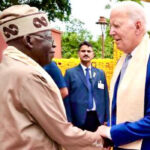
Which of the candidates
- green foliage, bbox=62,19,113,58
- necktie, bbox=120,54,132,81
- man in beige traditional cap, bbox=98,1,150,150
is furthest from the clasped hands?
green foliage, bbox=62,19,113,58

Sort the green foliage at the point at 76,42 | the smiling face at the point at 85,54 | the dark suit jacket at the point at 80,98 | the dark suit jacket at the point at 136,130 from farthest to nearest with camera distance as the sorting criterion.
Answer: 1. the green foliage at the point at 76,42
2. the smiling face at the point at 85,54
3. the dark suit jacket at the point at 80,98
4. the dark suit jacket at the point at 136,130

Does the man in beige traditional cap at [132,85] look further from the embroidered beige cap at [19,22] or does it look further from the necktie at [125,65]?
the embroidered beige cap at [19,22]

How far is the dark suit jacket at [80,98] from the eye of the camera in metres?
5.74

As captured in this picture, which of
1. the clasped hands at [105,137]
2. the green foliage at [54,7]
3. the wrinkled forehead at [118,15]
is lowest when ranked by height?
the green foliage at [54,7]

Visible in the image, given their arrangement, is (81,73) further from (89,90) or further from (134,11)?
(134,11)

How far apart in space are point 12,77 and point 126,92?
0.71 metres

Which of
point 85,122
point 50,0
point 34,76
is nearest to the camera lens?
point 34,76

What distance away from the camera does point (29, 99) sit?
2.05 metres

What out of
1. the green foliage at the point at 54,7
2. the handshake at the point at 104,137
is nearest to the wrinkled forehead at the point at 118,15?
the handshake at the point at 104,137

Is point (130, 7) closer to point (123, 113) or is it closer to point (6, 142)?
point (123, 113)

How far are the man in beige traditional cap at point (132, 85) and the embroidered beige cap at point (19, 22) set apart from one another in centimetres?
47

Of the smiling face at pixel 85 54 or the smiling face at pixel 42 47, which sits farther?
the smiling face at pixel 85 54

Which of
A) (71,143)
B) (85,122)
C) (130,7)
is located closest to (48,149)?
(71,143)

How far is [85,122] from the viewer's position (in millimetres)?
5719
